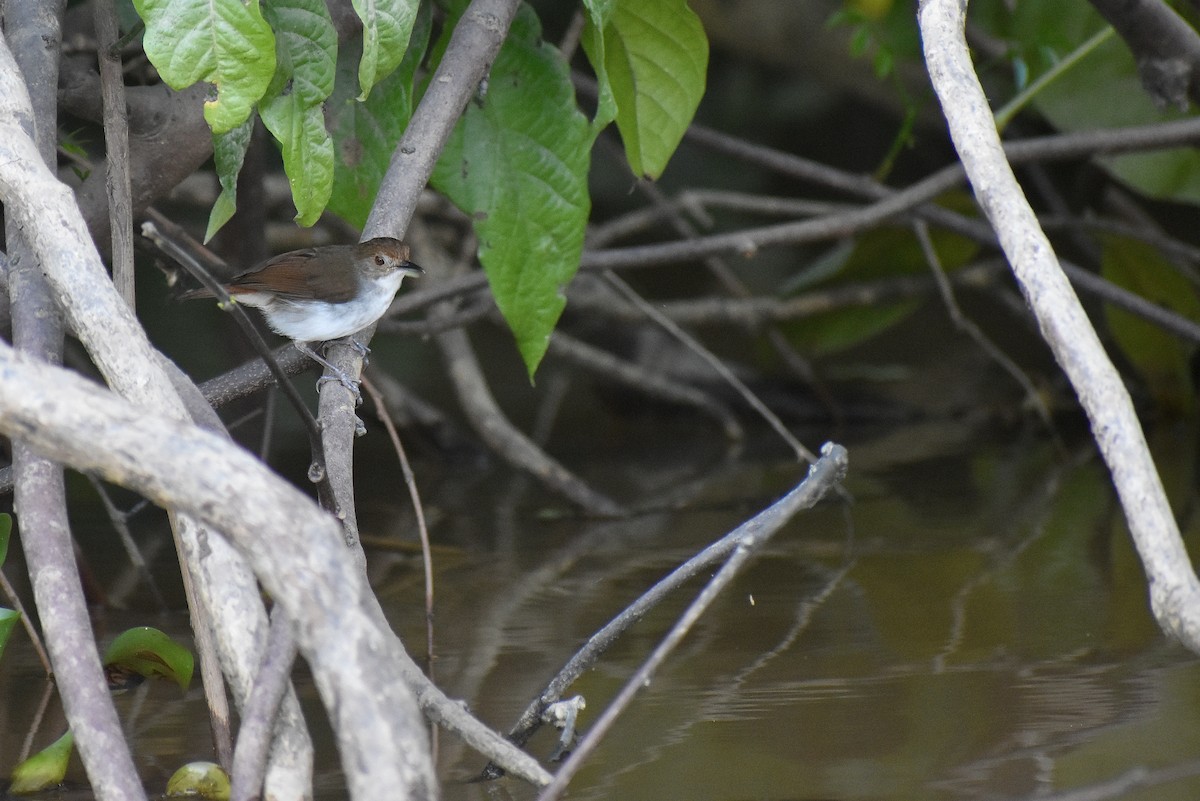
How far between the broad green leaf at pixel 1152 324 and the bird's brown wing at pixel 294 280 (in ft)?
11.5

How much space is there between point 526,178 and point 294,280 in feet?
2.52

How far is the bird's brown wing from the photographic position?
329cm

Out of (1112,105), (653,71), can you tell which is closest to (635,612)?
(653,71)

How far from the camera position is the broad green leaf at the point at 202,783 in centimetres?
217

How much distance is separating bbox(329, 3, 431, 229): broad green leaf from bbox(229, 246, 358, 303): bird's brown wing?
1.21ft

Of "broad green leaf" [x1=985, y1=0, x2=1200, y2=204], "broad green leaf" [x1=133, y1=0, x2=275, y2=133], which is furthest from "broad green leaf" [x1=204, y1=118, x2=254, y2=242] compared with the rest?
"broad green leaf" [x1=985, y1=0, x2=1200, y2=204]

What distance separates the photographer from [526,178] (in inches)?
117

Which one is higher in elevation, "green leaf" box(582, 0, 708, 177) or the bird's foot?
"green leaf" box(582, 0, 708, 177)

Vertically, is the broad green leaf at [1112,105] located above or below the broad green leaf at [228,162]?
above

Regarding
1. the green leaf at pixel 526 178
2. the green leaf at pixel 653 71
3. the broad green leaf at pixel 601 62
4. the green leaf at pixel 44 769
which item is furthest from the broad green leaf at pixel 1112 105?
the green leaf at pixel 44 769

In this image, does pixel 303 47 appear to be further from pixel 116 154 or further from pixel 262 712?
pixel 262 712

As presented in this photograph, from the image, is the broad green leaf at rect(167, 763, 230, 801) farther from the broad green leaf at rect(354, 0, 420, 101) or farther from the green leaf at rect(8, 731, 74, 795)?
the broad green leaf at rect(354, 0, 420, 101)

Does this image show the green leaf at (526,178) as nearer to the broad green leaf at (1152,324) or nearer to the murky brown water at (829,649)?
the murky brown water at (829,649)

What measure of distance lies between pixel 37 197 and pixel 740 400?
15.8 feet
